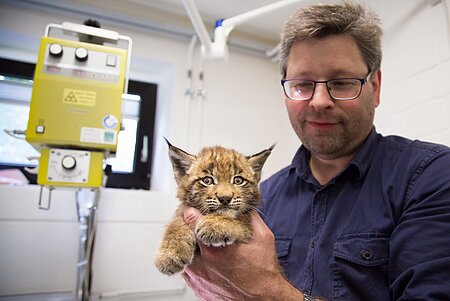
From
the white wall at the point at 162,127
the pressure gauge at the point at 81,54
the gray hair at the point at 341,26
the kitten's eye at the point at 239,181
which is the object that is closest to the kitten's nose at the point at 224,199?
the kitten's eye at the point at 239,181

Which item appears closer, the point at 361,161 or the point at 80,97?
the point at 361,161

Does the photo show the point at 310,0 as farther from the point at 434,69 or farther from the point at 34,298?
the point at 34,298

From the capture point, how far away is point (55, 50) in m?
1.63

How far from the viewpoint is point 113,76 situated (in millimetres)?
1682

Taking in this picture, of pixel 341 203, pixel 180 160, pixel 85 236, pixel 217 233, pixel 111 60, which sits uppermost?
pixel 111 60

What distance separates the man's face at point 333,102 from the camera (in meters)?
1.22

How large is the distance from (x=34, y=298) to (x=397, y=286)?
2.13m

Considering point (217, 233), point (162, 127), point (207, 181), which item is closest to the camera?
point (217, 233)

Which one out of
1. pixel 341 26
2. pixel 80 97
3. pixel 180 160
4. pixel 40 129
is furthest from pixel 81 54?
pixel 341 26

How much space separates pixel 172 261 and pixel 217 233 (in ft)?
0.54

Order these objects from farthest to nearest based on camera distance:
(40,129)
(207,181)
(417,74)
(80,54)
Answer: (417,74) → (80,54) → (40,129) → (207,181)

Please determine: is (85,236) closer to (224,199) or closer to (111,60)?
(111,60)

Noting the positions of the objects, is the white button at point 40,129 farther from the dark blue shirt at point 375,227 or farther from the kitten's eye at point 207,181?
the dark blue shirt at point 375,227

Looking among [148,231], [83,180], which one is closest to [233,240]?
[83,180]
